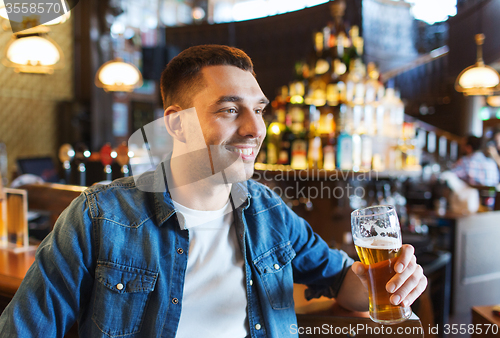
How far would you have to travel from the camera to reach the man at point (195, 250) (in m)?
0.91

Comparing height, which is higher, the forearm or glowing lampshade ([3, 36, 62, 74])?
glowing lampshade ([3, 36, 62, 74])

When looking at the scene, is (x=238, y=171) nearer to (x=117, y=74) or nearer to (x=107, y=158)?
(x=107, y=158)

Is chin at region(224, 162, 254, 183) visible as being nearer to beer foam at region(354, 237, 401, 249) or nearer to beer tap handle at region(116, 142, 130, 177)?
beer foam at region(354, 237, 401, 249)

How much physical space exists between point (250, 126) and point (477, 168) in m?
4.36

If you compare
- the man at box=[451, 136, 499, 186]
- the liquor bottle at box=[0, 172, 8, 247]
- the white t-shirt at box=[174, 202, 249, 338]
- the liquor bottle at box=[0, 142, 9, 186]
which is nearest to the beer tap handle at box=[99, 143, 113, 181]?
the liquor bottle at box=[0, 172, 8, 247]

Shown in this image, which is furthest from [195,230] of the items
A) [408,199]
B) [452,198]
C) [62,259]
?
[408,199]

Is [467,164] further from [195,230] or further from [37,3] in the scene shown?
[37,3]

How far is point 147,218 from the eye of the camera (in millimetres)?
1040

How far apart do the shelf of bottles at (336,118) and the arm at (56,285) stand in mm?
2224

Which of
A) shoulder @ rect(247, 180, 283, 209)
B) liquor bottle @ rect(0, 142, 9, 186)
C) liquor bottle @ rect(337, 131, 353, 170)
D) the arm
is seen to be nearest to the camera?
the arm

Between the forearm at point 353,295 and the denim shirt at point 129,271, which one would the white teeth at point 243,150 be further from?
the forearm at point 353,295

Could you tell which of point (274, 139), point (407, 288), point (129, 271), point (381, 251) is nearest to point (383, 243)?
point (381, 251)

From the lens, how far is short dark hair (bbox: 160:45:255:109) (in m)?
1.11

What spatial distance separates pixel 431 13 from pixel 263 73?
3358 millimetres
